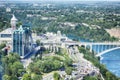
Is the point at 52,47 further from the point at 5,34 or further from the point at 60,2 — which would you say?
the point at 60,2

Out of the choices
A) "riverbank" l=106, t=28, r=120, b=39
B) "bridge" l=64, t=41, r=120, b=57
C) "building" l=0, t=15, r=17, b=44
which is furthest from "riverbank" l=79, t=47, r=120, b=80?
"riverbank" l=106, t=28, r=120, b=39

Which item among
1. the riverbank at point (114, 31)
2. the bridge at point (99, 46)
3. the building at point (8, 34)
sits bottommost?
the riverbank at point (114, 31)

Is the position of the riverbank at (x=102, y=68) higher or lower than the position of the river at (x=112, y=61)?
higher

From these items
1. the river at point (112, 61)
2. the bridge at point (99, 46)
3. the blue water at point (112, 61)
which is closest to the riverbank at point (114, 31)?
the bridge at point (99, 46)

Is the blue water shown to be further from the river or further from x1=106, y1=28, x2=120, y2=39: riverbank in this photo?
x1=106, y1=28, x2=120, y2=39: riverbank

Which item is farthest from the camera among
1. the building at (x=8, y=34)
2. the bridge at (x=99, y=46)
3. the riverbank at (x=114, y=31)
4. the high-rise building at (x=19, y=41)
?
the riverbank at (x=114, y=31)

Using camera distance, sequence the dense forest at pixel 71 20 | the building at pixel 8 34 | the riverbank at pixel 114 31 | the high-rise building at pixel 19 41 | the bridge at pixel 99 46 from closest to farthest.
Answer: the high-rise building at pixel 19 41
the building at pixel 8 34
the bridge at pixel 99 46
the dense forest at pixel 71 20
the riverbank at pixel 114 31

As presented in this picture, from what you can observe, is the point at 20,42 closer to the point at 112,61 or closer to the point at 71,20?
the point at 112,61

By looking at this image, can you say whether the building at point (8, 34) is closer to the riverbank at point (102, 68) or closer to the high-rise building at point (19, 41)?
the high-rise building at point (19, 41)

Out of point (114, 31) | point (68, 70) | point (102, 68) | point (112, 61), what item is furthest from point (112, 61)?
point (114, 31)

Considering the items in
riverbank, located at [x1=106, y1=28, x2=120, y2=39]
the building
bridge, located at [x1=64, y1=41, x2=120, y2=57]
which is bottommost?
riverbank, located at [x1=106, y1=28, x2=120, y2=39]

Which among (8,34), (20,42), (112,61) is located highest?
(20,42)

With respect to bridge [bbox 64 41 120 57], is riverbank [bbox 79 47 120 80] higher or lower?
higher

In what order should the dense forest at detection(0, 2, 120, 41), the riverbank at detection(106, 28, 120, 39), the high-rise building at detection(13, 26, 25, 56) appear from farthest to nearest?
1. the riverbank at detection(106, 28, 120, 39)
2. the dense forest at detection(0, 2, 120, 41)
3. the high-rise building at detection(13, 26, 25, 56)
